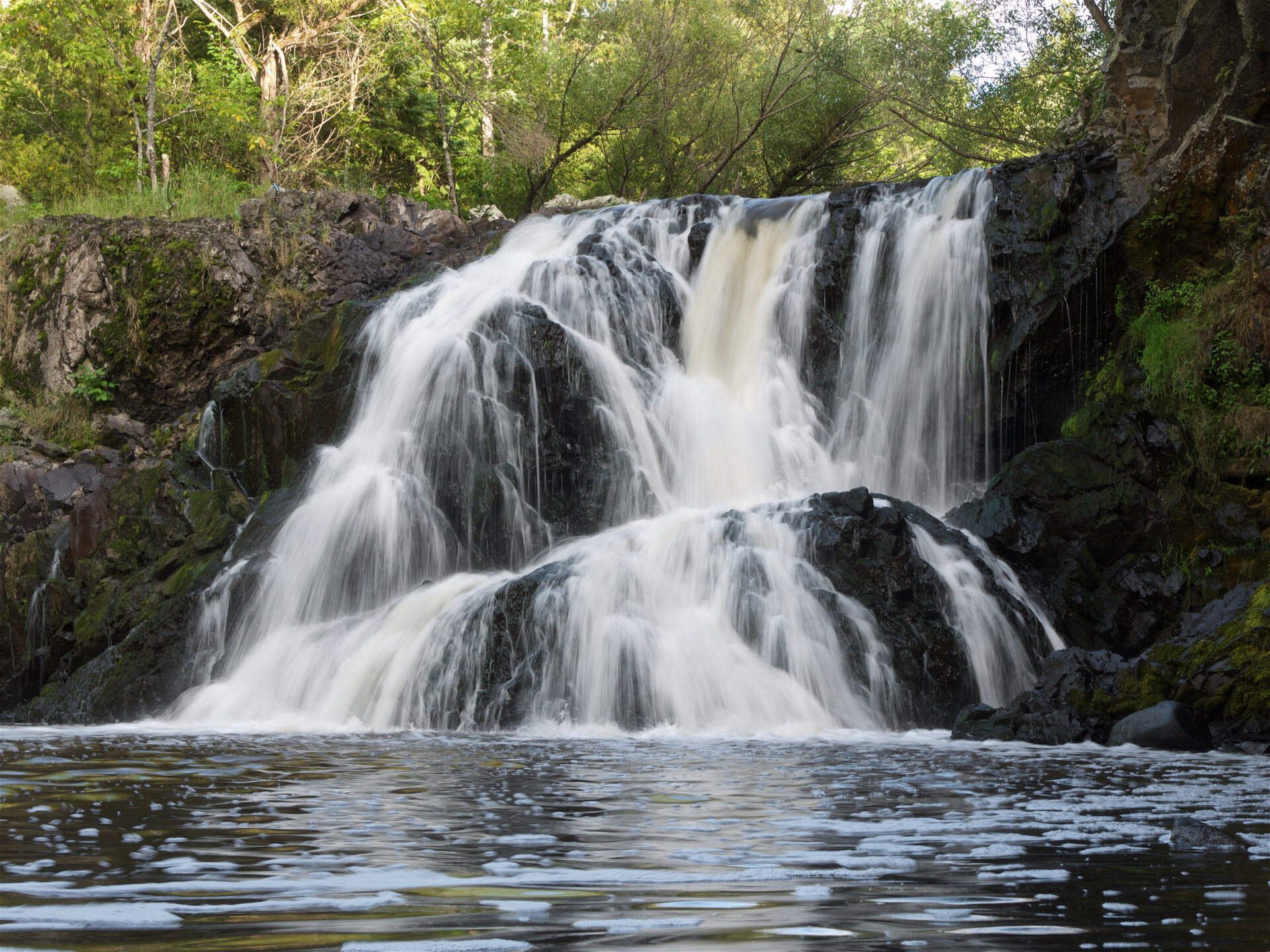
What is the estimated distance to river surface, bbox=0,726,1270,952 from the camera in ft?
6.86

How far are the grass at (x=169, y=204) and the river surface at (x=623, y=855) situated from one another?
1436 cm

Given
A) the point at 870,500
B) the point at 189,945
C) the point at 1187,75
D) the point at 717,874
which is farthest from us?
the point at 1187,75

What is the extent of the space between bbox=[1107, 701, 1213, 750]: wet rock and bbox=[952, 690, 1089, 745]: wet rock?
27cm

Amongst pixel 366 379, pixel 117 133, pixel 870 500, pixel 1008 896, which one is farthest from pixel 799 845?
pixel 117 133

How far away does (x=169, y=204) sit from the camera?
1842 centimetres

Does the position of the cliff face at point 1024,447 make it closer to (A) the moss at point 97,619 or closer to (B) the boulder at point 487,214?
(A) the moss at point 97,619

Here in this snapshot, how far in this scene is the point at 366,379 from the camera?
13336mm

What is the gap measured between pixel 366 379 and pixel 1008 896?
11830 mm

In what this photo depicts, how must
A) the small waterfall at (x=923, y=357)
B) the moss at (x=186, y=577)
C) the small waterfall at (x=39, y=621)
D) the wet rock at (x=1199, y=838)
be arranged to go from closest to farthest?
the wet rock at (x=1199, y=838)
the moss at (x=186, y=577)
the small waterfall at (x=39, y=621)
the small waterfall at (x=923, y=357)

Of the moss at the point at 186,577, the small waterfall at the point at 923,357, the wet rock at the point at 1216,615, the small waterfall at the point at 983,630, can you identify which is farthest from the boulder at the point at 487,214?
the wet rock at the point at 1216,615

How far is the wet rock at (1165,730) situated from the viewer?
7078 mm

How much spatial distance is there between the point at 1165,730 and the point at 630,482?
21.3ft

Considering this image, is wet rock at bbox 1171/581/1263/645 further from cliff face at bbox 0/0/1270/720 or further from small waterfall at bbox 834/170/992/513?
small waterfall at bbox 834/170/992/513

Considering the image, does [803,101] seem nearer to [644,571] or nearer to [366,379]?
[366,379]
